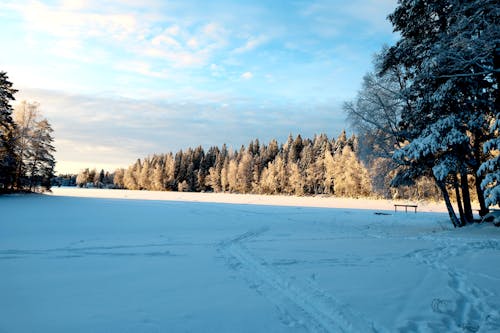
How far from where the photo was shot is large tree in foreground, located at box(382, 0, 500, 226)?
1120 centimetres

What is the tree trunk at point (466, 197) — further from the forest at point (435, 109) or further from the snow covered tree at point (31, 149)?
the snow covered tree at point (31, 149)

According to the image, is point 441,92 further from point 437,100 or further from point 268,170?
point 268,170

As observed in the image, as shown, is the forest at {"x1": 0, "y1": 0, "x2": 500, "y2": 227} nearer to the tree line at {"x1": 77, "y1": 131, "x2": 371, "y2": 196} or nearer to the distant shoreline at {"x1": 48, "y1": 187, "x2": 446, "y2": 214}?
the distant shoreline at {"x1": 48, "y1": 187, "x2": 446, "y2": 214}

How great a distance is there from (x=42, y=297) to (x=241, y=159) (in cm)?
8330

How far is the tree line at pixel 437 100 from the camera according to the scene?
10422mm

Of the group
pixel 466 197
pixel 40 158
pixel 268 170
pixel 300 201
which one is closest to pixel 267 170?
pixel 268 170

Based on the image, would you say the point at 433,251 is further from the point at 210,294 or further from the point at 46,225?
the point at 46,225

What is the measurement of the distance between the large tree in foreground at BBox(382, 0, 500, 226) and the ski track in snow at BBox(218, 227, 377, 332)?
892 centimetres

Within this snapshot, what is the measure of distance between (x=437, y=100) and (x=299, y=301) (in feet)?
38.3

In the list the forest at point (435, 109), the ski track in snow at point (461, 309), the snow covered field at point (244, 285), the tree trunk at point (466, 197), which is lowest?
the snow covered field at point (244, 285)

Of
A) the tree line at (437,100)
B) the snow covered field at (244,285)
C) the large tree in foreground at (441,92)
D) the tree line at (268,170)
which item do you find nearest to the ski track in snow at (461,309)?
the snow covered field at (244,285)

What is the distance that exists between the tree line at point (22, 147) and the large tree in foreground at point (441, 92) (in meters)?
36.7

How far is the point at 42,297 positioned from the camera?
5316 mm

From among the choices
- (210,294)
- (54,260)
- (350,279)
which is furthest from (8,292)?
(350,279)
